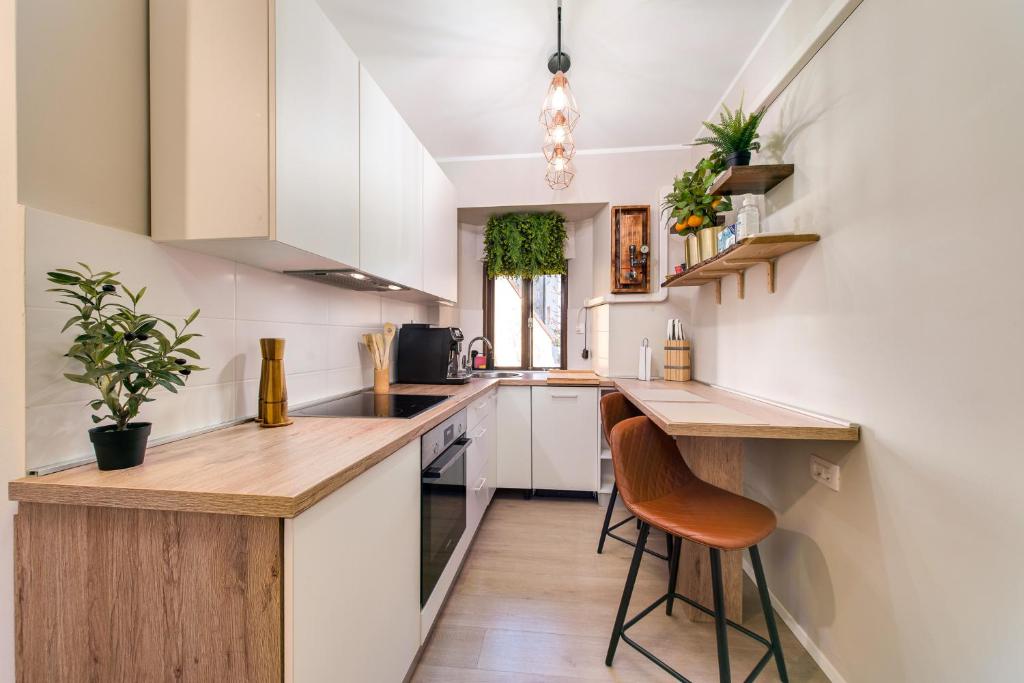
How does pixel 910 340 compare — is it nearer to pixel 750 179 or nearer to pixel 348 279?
pixel 750 179

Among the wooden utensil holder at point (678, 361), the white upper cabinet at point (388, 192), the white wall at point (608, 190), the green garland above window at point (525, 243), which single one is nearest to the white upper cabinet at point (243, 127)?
the white upper cabinet at point (388, 192)

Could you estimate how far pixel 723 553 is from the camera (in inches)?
64.3

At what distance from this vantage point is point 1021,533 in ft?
2.64

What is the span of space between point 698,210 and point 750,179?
391mm

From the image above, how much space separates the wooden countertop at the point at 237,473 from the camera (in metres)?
0.73

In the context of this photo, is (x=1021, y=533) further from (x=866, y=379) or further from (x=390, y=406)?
(x=390, y=406)

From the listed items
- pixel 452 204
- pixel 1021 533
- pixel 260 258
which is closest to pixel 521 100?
pixel 452 204

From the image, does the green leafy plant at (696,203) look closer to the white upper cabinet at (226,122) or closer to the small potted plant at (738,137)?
the small potted plant at (738,137)

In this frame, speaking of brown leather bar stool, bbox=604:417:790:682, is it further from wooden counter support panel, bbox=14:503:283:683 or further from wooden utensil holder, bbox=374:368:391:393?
wooden utensil holder, bbox=374:368:391:393

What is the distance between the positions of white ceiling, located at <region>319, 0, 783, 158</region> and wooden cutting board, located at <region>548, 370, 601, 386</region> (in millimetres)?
1741

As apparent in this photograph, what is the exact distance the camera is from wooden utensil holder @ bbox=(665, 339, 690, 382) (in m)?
2.70

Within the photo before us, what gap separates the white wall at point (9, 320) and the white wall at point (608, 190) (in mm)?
2454

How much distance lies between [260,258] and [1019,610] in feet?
7.04

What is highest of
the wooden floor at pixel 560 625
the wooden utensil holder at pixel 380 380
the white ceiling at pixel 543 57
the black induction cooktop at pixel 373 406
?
the white ceiling at pixel 543 57
